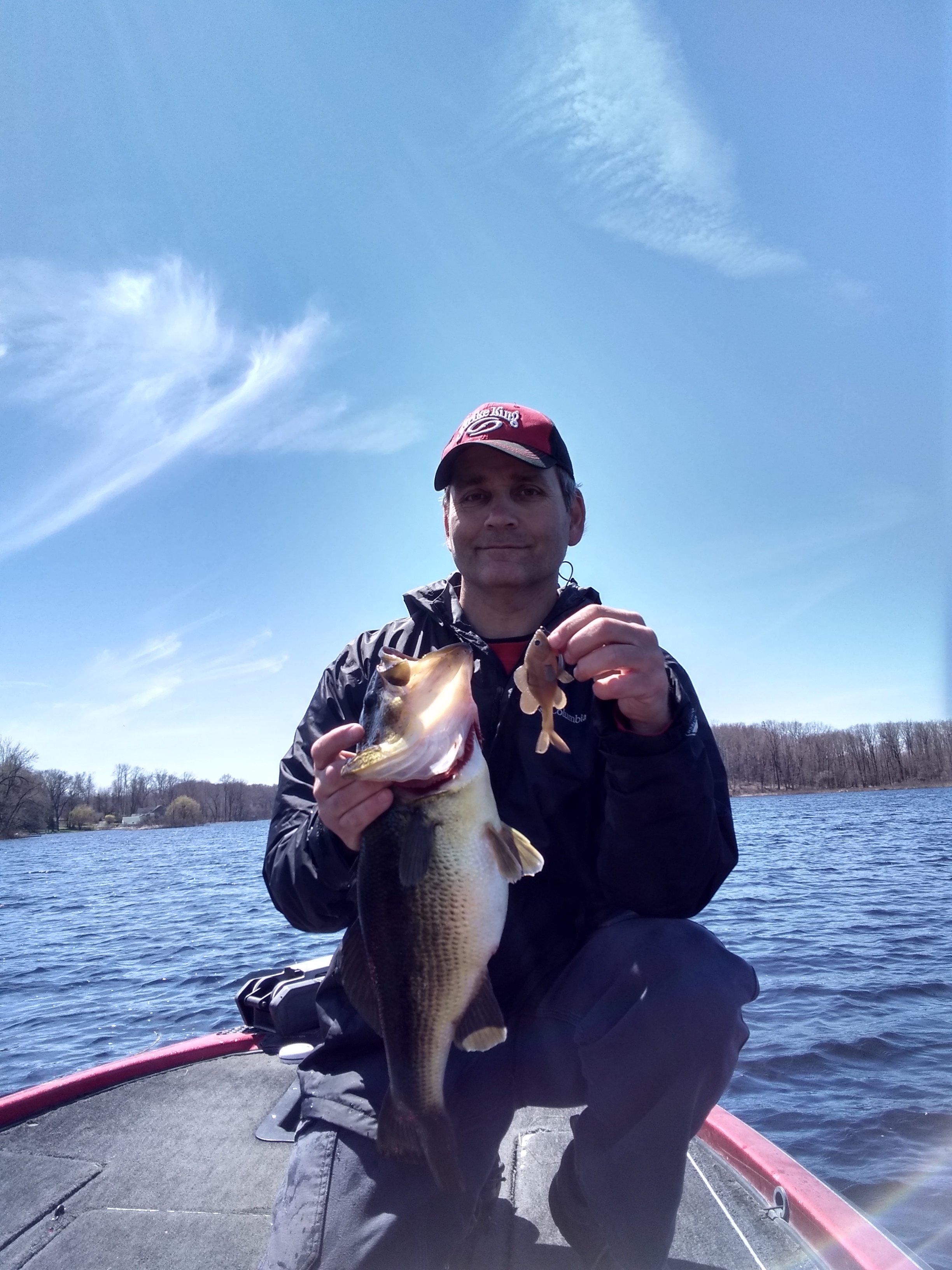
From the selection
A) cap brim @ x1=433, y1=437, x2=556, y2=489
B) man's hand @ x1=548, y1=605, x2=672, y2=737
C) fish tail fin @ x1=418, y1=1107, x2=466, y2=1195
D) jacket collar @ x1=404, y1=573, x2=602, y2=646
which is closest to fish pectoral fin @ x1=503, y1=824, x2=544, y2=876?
man's hand @ x1=548, y1=605, x2=672, y2=737

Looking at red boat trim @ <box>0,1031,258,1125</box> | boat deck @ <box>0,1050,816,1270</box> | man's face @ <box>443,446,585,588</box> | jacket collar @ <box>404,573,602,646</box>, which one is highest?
man's face @ <box>443,446,585,588</box>

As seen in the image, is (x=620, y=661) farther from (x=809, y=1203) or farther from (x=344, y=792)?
(x=809, y=1203)

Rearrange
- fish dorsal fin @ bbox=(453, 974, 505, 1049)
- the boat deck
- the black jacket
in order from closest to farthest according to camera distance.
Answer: fish dorsal fin @ bbox=(453, 974, 505, 1049) → the black jacket → the boat deck

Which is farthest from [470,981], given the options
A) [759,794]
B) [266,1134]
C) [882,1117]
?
[759,794]

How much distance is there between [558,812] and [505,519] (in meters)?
1.33

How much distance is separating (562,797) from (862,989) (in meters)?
9.35

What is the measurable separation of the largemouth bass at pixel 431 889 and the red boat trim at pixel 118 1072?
9.91ft

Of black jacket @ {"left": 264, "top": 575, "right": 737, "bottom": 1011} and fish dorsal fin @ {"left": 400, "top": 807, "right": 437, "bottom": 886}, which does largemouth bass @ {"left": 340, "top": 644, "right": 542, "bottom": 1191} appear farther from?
black jacket @ {"left": 264, "top": 575, "right": 737, "bottom": 1011}

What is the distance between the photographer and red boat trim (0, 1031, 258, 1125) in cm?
435

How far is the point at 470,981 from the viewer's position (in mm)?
2439

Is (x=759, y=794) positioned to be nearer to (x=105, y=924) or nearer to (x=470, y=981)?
(x=105, y=924)

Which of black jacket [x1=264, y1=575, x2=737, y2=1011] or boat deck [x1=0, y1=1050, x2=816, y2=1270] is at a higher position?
black jacket [x1=264, y1=575, x2=737, y2=1011]

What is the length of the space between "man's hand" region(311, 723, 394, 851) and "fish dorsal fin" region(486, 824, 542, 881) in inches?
13.9

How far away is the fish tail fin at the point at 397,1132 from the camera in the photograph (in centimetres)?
245
